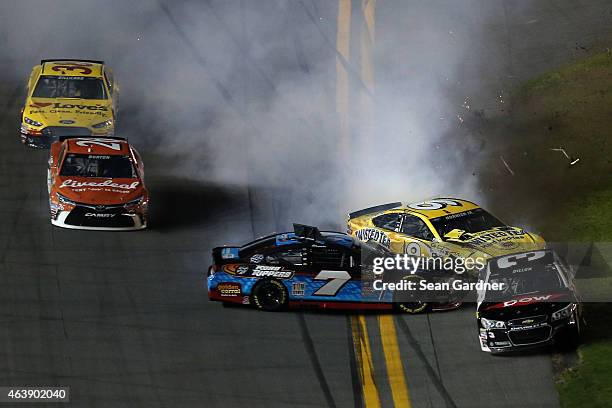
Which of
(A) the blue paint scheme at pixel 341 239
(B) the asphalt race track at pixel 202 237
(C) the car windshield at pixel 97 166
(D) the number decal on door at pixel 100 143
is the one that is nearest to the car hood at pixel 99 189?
(C) the car windshield at pixel 97 166

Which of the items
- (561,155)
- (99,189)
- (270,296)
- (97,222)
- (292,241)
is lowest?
(270,296)

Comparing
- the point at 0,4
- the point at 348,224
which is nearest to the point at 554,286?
the point at 348,224

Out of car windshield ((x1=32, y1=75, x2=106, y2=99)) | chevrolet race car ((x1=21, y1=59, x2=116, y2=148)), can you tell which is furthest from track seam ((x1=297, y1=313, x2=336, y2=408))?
car windshield ((x1=32, y1=75, x2=106, y2=99))

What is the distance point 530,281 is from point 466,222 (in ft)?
9.87

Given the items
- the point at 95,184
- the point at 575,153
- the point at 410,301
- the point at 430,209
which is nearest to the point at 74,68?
the point at 95,184

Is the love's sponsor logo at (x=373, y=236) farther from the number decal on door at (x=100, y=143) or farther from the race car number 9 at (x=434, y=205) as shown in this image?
the number decal on door at (x=100, y=143)

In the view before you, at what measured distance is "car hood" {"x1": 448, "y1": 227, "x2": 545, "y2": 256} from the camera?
78.2 ft

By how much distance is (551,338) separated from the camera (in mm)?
21469

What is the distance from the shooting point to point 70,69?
32281 millimetres

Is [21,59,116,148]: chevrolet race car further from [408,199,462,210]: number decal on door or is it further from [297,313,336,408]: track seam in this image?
[297,313,336,408]: track seam

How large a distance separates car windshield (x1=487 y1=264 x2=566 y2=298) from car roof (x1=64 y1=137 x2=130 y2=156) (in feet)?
30.3

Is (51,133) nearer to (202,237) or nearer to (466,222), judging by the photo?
(202,237)

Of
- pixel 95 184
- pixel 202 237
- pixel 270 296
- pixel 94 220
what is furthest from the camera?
pixel 202 237

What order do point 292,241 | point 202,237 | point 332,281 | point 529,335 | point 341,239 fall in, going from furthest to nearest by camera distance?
point 202,237
point 341,239
point 292,241
point 332,281
point 529,335
